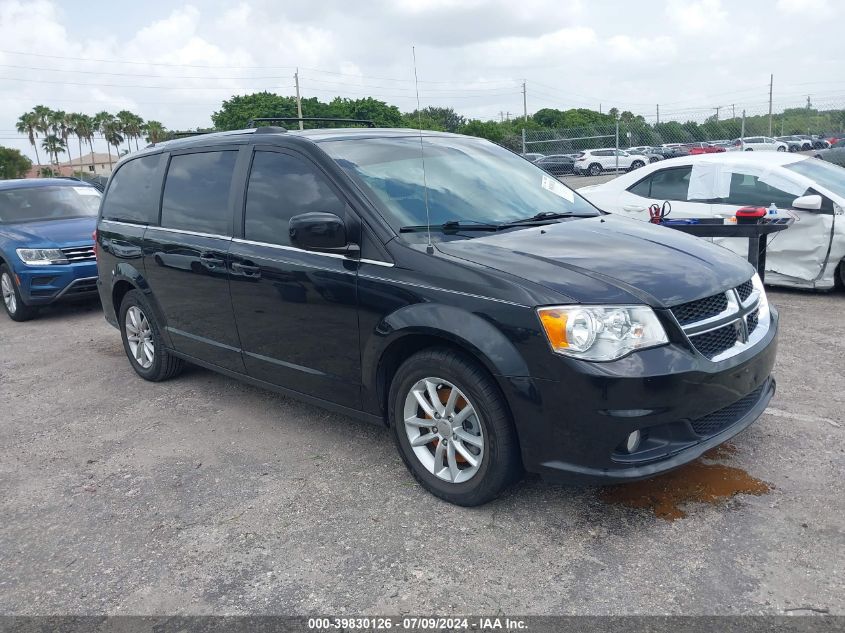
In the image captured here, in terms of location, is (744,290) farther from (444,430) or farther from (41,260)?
(41,260)

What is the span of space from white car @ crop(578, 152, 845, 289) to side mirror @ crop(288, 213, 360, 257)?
14.5 feet

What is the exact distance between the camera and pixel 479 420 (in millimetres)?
3291

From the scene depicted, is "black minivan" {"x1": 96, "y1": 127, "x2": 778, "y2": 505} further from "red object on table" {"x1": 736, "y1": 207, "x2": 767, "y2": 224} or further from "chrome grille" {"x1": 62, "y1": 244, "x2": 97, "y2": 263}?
"chrome grille" {"x1": 62, "y1": 244, "x2": 97, "y2": 263}

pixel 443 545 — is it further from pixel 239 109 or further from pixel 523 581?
pixel 239 109

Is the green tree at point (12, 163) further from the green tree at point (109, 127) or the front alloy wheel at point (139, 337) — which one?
the front alloy wheel at point (139, 337)

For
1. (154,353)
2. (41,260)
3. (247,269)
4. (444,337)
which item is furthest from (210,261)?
(41,260)

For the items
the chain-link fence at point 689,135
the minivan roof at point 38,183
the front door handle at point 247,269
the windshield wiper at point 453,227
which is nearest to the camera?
the windshield wiper at point 453,227

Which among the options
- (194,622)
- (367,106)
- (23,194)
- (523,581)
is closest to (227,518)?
(194,622)

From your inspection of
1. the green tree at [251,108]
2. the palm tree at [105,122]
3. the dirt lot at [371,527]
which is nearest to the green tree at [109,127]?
the palm tree at [105,122]

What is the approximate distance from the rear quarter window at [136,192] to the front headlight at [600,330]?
3.43 m

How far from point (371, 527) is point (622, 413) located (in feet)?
4.21

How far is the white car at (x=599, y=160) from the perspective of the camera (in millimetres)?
29000

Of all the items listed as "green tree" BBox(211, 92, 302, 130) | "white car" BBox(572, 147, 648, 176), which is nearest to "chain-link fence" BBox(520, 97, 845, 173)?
"white car" BBox(572, 147, 648, 176)

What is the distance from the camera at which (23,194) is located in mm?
9602
